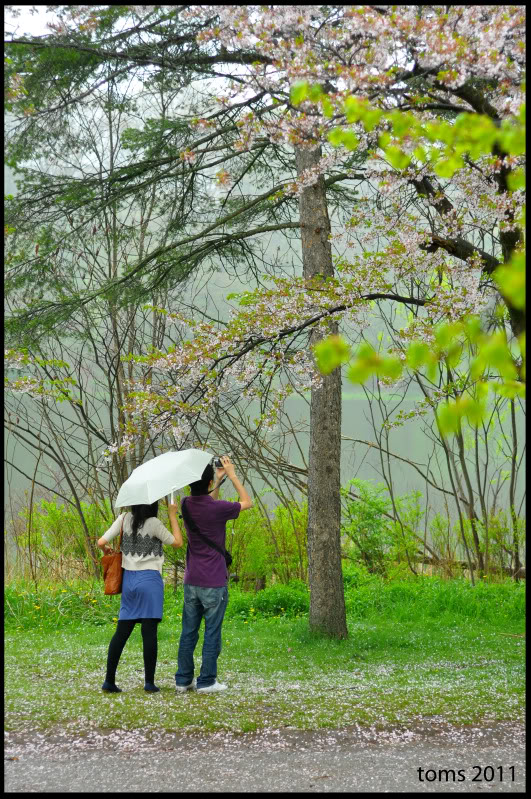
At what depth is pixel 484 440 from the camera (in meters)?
9.70

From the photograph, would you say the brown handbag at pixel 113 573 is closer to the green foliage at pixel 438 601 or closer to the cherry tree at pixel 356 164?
the cherry tree at pixel 356 164

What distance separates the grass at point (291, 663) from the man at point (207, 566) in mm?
330

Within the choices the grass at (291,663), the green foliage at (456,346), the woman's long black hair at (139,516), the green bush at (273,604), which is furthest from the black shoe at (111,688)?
the green bush at (273,604)

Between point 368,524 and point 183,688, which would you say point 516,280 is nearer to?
point 183,688

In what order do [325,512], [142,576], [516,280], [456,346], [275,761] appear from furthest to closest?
1. [325,512]
2. [142,576]
3. [275,761]
4. [456,346]
5. [516,280]

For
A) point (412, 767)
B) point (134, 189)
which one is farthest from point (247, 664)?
point (134, 189)

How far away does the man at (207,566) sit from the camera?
15.2 feet

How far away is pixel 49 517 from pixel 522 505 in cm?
620

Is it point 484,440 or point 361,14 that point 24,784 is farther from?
point 484,440

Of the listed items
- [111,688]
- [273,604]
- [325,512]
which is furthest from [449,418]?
[273,604]

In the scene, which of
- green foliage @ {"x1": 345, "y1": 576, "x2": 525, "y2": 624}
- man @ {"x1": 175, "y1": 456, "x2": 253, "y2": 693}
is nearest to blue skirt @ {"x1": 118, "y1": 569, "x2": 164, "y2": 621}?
man @ {"x1": 175, "y1": 456, "x2": 253, "y2": 693}

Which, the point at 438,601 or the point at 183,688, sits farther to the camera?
the point at 438,601

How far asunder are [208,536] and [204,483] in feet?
1.06

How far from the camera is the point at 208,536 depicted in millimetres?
4621
